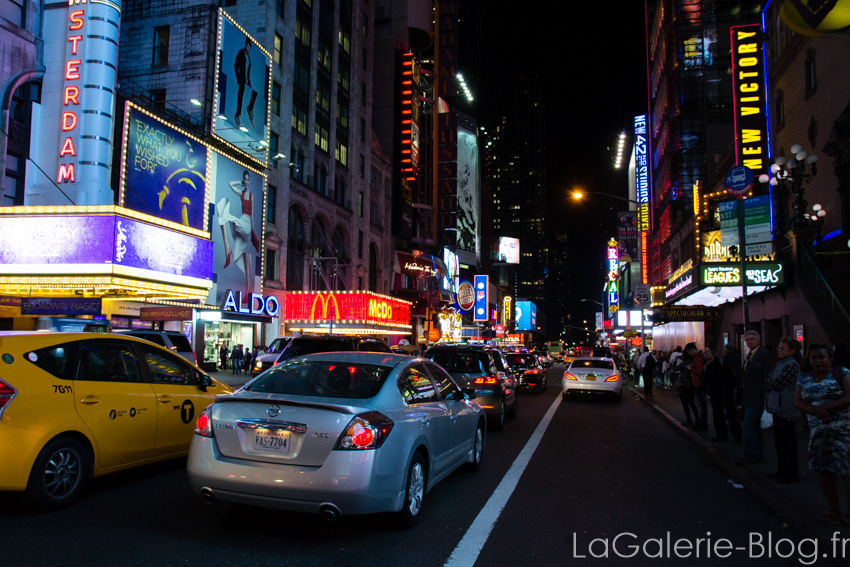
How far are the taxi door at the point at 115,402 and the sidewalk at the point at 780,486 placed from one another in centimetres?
679

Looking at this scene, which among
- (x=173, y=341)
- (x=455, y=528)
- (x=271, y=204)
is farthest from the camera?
(x=271, y=204)

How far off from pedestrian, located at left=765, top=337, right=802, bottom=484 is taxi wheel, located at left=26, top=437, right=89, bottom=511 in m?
7.80

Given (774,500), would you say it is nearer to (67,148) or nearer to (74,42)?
(67,148)

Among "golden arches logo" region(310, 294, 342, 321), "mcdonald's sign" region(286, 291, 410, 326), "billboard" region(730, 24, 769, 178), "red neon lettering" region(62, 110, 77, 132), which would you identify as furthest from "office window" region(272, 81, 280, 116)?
"billboard" region(730, 24, 769, 178)

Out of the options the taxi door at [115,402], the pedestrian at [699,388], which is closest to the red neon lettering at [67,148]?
the taxi door at [115,402]

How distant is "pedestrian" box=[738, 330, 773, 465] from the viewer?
8.32 metres

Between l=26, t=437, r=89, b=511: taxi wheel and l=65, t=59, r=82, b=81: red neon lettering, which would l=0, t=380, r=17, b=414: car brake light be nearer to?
l=26, t=437, r=89, b=511: taxi wheel

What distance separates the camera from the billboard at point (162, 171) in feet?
80.3

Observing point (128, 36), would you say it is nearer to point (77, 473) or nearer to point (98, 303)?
point (98, 303)

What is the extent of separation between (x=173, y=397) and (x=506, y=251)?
139m

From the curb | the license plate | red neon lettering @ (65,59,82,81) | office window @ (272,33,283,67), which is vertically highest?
office window @ (272,33,283,67)

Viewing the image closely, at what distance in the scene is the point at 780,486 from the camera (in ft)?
23.3

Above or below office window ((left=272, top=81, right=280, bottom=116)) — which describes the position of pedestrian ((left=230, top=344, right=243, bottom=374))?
below

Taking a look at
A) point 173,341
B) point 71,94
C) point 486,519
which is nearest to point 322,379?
point 486,519
